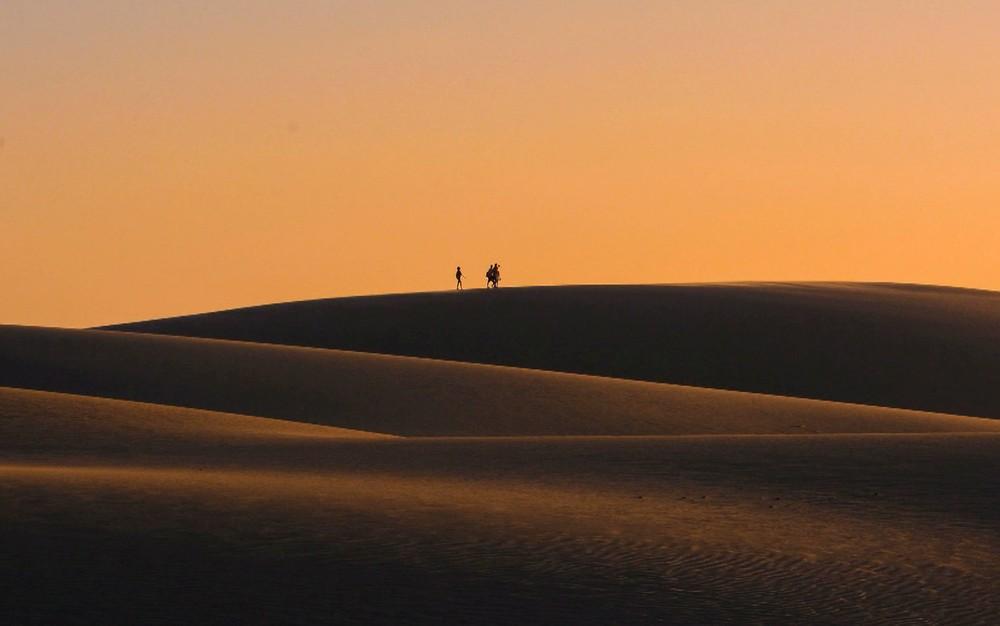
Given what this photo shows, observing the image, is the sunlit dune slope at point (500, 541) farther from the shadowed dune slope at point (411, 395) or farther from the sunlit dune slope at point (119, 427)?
the shadowed dune slope at point (411, 395)

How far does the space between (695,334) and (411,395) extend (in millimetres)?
23299

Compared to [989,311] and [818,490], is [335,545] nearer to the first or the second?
[818,490]

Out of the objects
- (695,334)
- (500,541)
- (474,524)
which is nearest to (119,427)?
(474,524)

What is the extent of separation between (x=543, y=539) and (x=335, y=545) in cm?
177

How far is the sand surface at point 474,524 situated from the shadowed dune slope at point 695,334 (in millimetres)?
24874

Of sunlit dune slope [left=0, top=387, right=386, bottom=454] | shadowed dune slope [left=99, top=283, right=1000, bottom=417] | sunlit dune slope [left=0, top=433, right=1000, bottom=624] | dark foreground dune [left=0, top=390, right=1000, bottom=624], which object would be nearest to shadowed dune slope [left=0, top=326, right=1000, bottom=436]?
sunlit dune slope [left=0, top=387, right=386, bottom=454]

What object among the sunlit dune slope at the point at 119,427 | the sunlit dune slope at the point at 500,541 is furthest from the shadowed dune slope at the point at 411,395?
the sunlit dune slope at the point at 500,541

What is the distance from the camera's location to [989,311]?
207ft

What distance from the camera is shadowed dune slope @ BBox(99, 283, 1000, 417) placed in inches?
1924

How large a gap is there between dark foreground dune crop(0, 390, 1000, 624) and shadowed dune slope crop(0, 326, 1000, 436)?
9.43 m

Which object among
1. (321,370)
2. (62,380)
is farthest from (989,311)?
(62,380)

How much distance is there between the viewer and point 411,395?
32.3m

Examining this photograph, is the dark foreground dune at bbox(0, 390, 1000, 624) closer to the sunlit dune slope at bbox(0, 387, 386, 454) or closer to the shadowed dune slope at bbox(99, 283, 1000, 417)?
the sunlit dune slope at bbox(0, 387, 386, 454)

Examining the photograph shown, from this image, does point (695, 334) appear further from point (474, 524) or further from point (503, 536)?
point (503, 536)
